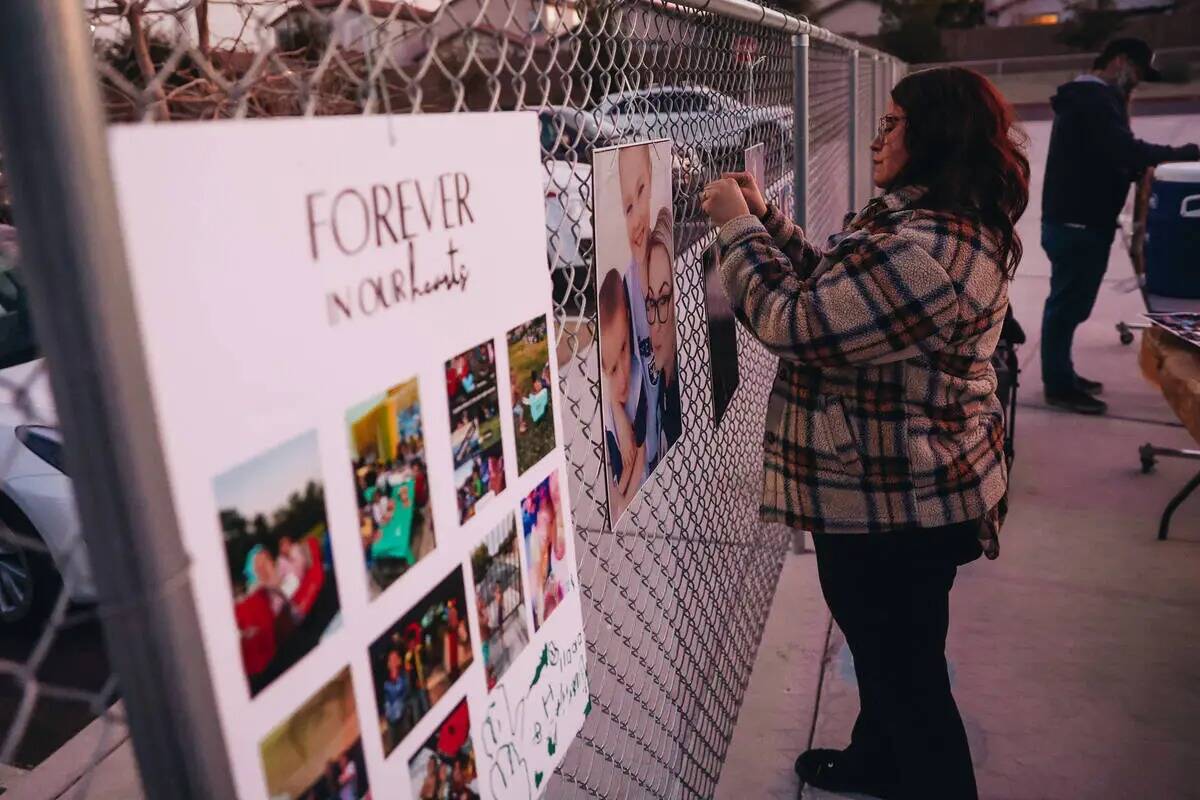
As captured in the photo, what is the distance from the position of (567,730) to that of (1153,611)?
286 centimetres

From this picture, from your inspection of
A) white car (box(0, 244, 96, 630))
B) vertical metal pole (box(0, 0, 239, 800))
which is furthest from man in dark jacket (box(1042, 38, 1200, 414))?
vertical metal pole (box(0, 0, 239, 800))

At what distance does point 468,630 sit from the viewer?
41.0 inches

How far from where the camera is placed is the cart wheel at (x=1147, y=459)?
4434 mm

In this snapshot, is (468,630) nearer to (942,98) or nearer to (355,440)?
(355,440)

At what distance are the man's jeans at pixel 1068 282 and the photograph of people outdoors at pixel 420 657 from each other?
16.2 feet

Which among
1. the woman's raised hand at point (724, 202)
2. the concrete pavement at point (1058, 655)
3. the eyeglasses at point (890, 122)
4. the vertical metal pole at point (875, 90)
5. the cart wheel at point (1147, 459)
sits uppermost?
the vertical metal pole at point (875, 90)

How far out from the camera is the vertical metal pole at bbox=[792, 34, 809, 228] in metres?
3.02

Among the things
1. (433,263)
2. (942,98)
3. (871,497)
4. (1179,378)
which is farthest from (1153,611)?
(433,263)

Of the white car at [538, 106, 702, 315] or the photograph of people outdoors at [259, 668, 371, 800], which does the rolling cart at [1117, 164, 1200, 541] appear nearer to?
the white car at [538, 106, 702, 315]

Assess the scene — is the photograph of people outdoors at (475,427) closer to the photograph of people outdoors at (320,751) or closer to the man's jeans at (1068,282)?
the photograph of people outdoors at (320,751)

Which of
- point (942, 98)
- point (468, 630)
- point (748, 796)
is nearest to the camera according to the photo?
point (468, 630)

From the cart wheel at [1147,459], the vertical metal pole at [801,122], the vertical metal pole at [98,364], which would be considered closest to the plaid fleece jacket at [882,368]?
the vertical metal pole at [801,122]

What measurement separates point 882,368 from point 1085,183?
12.3 feet

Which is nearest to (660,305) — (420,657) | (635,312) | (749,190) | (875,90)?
(635,312)
